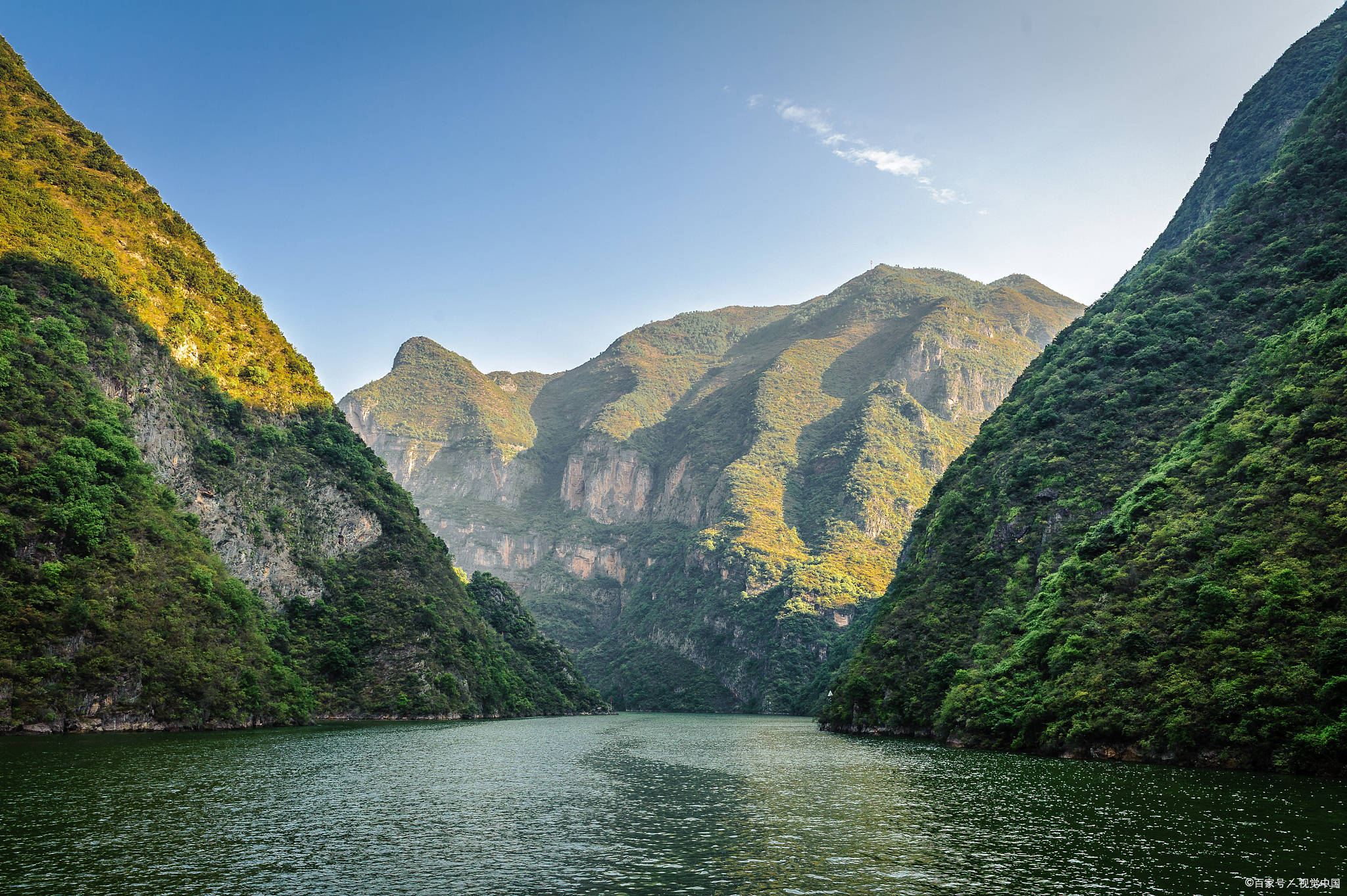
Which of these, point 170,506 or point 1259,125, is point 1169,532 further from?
point 1259,125

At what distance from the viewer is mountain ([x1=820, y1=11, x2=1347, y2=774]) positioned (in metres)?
47.1

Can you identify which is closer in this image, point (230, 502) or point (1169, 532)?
point (1169, 532)

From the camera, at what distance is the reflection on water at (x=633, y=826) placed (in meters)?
23.6

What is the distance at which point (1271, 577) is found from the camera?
159 feet

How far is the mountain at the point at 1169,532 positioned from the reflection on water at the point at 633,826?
615cm

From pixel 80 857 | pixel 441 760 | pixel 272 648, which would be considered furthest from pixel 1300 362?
pixel 272 648

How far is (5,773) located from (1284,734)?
216ft

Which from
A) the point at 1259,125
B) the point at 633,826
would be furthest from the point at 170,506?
the point at 1259,125

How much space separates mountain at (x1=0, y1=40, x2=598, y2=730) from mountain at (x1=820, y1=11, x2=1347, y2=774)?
219 ft

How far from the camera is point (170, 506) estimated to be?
277 feet

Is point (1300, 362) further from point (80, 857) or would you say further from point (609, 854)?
point (80, 857)

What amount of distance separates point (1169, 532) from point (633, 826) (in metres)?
50.4

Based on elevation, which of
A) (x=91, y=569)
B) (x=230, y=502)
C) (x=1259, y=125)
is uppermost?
(x=1259, y=125)

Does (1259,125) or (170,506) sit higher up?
(1259,125)
